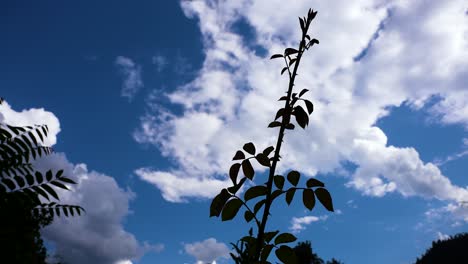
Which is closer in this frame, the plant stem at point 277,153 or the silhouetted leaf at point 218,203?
the plant stem at point 277,153

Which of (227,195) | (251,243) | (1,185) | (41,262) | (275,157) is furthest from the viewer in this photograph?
(41,262)

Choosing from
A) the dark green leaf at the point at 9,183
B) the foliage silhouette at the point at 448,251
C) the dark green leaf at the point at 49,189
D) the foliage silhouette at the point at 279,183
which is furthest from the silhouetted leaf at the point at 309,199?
the foliage silhouette at the point at 448,251

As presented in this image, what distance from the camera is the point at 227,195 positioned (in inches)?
75.5

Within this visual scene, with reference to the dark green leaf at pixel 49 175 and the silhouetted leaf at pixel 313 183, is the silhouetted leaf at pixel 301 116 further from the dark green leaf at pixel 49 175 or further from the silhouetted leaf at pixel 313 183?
the dark green leaf at pixel 49 175

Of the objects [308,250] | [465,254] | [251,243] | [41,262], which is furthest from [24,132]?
[465,254]

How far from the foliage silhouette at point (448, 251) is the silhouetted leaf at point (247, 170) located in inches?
5168

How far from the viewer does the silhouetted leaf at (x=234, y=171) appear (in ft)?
6.29

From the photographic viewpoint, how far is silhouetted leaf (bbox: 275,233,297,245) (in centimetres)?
204

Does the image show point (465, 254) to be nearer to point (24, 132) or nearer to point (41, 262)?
point (41, 262)

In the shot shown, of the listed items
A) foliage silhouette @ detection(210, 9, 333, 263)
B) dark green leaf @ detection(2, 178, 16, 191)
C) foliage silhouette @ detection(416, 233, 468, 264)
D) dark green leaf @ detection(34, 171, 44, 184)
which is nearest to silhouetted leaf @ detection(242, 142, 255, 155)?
foliage silhouette @ detection(210, 9, 333, 263)

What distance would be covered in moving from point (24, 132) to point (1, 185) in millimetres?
983

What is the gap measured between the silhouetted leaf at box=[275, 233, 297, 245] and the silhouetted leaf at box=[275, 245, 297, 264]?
54 millimetres

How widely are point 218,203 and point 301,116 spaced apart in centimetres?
61

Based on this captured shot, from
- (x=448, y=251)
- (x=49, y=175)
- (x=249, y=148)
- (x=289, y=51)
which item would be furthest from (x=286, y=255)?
(x=448, y=251)
